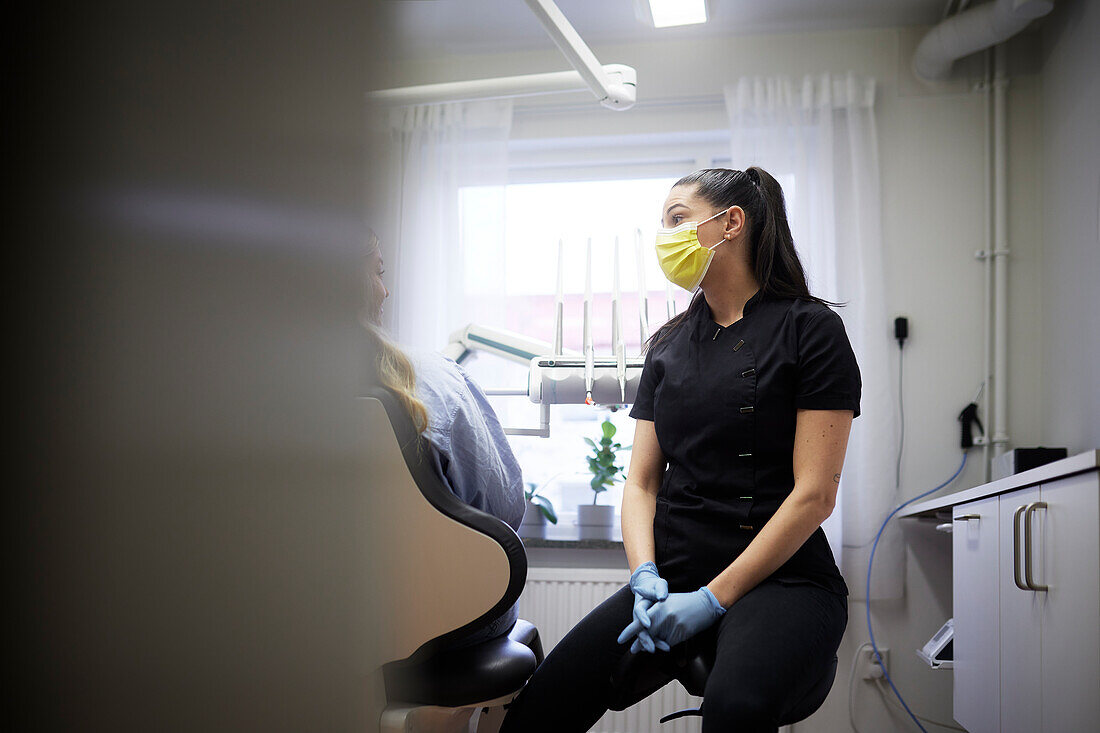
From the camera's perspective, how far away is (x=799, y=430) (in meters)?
1.34

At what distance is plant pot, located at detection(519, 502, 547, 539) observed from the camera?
278 centimetres

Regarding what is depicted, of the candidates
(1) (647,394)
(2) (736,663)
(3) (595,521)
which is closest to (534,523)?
(3) (595,521)

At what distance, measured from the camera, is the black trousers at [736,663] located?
1066mm

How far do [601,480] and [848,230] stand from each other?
121 cm

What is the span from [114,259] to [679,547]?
1366 millimetres

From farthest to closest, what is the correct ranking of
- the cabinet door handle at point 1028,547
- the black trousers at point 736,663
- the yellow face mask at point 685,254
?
the yellow face mask at point 685,254, the cabinet door handle at point 1028,547, the black trousers at point 736,663

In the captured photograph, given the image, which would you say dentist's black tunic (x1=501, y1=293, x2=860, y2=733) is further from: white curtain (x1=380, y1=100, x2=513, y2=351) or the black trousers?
white curtain (x1=380, y1=100, x2=513, y2=351)

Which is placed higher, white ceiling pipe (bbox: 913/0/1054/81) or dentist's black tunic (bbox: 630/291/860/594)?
white ceiling pipe (bbox: 913/0/1054/81)

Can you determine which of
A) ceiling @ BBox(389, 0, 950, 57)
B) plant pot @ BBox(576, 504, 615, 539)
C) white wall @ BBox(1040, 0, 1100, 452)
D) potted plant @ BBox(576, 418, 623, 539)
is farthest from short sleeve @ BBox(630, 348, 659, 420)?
ceiling @ BBox(389, 0, 950, 57)

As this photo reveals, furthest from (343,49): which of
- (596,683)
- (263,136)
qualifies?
(596,683)

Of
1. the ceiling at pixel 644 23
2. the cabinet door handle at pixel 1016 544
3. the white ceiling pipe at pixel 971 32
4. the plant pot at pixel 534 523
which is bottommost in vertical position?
the plant pot at pixel 534 523

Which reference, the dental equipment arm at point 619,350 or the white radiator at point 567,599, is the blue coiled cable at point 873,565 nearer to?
the white radiator at point 567,599

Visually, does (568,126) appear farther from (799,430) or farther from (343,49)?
(343,49)

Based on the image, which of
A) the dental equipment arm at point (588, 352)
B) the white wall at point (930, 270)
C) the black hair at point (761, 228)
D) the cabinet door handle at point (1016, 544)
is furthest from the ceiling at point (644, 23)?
the cabinet door handle at point (1016, 544)
